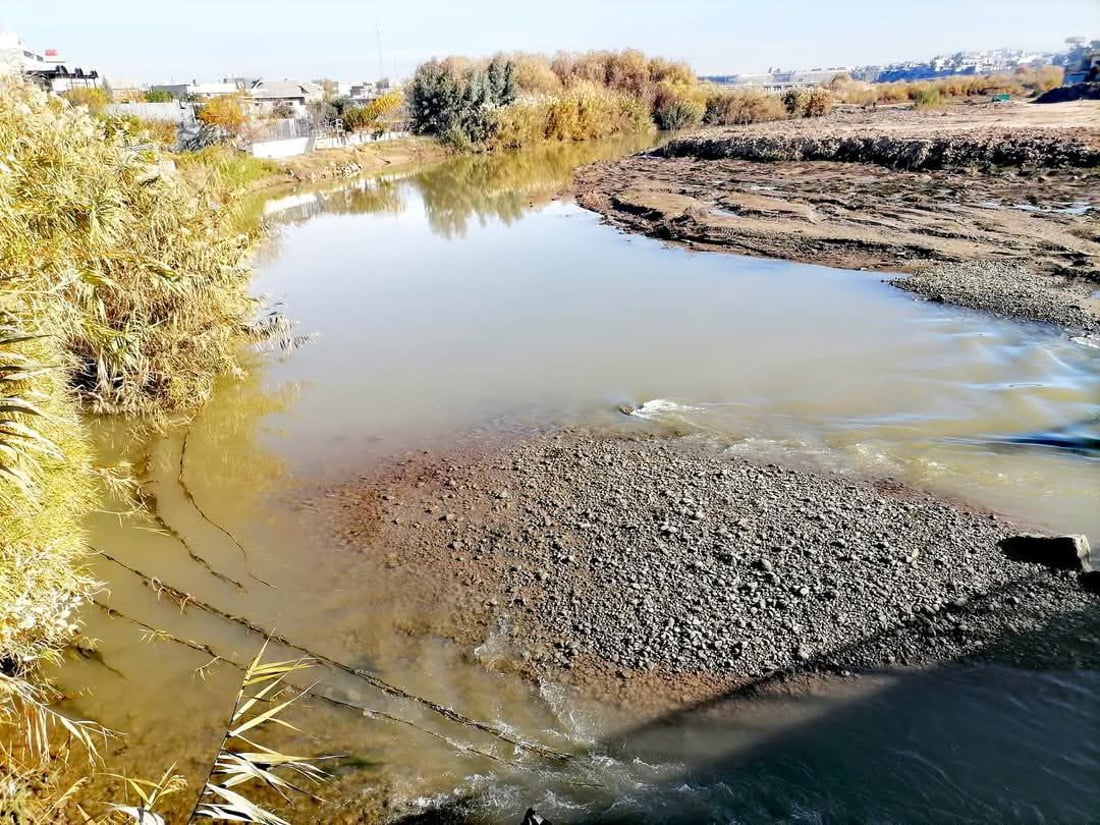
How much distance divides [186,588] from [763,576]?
5529 mm

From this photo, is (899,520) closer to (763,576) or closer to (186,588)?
(763,576)

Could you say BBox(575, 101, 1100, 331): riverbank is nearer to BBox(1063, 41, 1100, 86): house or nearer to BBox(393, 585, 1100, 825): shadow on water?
BBox(393, 585, 1100, 825): shadow on water

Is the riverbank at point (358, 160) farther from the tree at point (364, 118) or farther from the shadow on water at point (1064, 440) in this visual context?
the shadow on water at point (1064, 440)

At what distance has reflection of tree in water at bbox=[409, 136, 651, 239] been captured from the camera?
2772 centimetres

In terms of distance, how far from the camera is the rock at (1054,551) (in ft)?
20.6

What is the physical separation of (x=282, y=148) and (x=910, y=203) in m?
32.4

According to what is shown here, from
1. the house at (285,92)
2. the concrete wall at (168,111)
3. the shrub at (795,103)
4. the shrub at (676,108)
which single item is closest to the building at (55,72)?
the concrete wall at (168,111)

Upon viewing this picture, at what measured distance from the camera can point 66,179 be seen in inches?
292

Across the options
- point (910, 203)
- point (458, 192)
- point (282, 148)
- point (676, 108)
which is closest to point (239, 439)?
point (910, 203)

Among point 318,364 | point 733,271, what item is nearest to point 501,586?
point 318,364

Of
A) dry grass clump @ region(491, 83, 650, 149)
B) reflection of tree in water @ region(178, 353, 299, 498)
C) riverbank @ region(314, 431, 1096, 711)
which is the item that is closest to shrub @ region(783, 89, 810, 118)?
dry grass clump @ region(491, 83, 650, 149)

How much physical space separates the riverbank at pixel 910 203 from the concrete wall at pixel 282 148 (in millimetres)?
16723

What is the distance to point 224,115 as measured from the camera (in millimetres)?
41469

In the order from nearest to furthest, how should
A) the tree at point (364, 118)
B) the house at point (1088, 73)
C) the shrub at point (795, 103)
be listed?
the tree at point (364, 118) → the shrub at point (795, 103) → the house at point (1088, 73)
